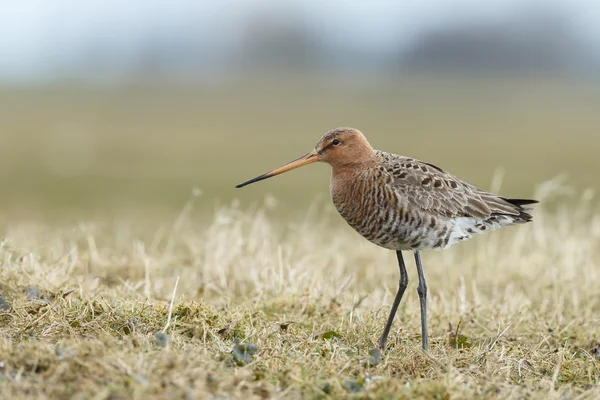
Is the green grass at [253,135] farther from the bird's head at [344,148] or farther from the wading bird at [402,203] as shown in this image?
the bird's head at [344,148]

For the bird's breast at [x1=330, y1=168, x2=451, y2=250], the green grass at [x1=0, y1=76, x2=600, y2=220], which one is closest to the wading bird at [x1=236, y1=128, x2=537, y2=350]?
the bird's breast at [x1=330, y1=168, x2=451, y2=250]

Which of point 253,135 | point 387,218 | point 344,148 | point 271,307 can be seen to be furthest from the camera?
point 253,135

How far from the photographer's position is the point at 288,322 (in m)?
5.43

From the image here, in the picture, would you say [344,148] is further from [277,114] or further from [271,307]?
[277,114]

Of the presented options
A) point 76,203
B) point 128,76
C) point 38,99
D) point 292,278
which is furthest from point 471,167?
point 128,76

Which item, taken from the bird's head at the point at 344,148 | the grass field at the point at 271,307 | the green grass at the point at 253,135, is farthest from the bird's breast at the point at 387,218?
the green grass at the point at 253,135

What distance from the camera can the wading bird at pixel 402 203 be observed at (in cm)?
560

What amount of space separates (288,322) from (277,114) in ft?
149

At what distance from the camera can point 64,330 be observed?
16.0ft

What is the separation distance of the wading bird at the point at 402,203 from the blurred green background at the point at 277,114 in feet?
7.05

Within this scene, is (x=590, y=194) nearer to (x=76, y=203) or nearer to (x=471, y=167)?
(x=76, y=203)

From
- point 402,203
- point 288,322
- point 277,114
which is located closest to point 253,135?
point 277,114

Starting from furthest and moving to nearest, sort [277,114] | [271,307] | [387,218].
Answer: [277,114], [271,307], [387,218]

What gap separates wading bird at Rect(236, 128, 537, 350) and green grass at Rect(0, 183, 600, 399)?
1.93 ft
